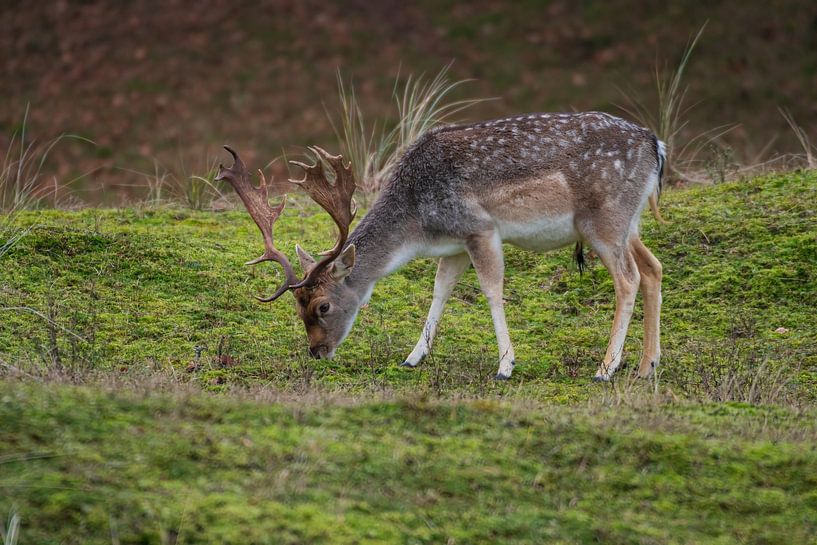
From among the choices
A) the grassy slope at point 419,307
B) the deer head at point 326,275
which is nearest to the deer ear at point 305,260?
the deer head at point 326,275

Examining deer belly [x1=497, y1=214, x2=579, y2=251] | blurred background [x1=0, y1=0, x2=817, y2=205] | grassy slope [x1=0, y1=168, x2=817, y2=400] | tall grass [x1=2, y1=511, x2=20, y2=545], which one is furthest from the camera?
blurred background [x1=0, y1=0, x2=817, y2=205]

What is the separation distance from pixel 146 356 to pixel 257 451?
10.9ft

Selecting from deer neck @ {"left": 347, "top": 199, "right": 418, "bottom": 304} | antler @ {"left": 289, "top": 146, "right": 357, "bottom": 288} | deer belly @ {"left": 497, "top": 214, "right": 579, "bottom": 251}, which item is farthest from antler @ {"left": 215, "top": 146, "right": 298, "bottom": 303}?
deer belly @ {"left": 497, "top": 214, "right": 579, "bottom": 251}

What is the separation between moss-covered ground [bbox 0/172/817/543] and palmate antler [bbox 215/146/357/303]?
0.65 meters

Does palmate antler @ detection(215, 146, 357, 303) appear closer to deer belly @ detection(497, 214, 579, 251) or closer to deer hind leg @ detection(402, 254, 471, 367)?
deer hind leg @ detection(402, 254, 471, 367)

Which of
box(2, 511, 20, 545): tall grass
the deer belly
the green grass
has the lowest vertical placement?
box(2, 511, 20, 545): tall grass

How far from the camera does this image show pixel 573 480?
5.51 metres

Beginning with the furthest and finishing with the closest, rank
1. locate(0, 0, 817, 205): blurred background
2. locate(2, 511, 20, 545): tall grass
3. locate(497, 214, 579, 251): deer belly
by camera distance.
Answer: locate(0, 0, 817, 205): blurred background, locate(497, 214, 579, 251): deer belly, locate(2, 511, 20, 545): tall grass

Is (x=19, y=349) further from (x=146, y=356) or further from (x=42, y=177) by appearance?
(x=42, y=177)

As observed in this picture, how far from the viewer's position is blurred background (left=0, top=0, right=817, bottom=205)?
2350cm

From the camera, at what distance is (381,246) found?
9016 mm

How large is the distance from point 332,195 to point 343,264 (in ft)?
1.78

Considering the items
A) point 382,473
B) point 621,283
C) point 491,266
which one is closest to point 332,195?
point 491,266

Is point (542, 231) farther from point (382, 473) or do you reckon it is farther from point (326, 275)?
point (382, 473)
